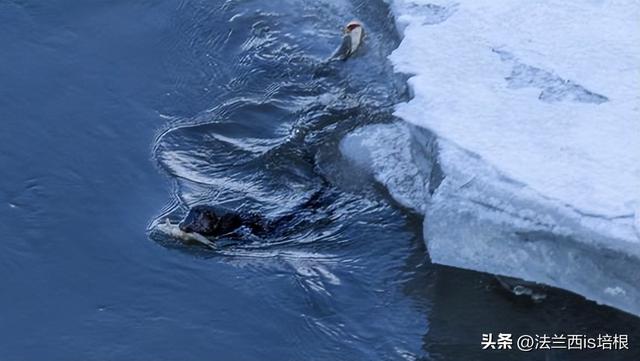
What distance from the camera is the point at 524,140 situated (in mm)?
5035

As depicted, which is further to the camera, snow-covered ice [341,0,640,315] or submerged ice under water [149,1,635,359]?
submerged ice under water [149,1,635,359]

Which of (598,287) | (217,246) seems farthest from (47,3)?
→ (598,287)

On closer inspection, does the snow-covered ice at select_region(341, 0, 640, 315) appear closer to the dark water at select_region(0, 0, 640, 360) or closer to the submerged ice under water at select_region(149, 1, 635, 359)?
the submerged ice under water at select_region(149, 1, 635, 359)

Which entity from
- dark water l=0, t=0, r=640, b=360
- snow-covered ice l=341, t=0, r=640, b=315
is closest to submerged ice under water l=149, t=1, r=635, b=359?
dark water l=0, t=0, r=640, b=360

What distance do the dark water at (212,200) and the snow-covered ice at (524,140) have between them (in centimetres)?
24

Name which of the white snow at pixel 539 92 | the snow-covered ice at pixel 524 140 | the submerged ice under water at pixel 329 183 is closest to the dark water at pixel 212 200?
the submerged ice under water at pixel 329 183

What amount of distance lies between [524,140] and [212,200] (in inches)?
62.1

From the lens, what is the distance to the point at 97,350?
15.7 feet

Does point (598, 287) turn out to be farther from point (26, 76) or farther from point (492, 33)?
point (26, 76)

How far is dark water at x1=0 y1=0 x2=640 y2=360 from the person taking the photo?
4840mm

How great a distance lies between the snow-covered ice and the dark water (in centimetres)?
24

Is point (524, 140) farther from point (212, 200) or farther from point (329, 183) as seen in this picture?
point (212, 200)

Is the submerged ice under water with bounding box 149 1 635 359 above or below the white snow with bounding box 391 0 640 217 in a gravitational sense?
below

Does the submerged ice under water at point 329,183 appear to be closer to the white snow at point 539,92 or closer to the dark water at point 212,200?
the dark water at point 212,200
